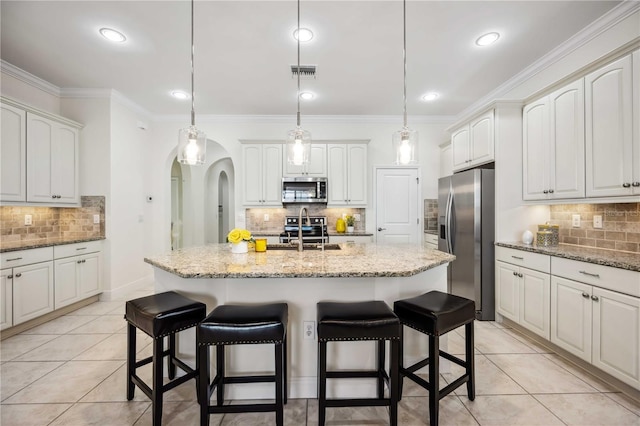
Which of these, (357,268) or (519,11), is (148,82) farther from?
(519,11)

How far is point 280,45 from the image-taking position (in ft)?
9.17

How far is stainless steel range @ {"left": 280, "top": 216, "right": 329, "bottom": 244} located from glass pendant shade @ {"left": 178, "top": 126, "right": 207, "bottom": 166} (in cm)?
223

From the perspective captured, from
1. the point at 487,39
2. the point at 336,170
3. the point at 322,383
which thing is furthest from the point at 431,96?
the point at 322,383

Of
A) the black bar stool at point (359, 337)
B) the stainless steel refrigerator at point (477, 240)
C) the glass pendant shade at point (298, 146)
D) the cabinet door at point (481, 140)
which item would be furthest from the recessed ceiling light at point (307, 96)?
the black bar stool at point (359, 337)

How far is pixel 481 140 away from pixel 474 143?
14cm

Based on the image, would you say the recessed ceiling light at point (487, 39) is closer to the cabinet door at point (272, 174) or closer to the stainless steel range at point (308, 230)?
the stainless steel range at point (308, 230)

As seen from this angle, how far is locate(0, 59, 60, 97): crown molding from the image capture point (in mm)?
3146

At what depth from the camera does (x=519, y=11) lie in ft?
7.59

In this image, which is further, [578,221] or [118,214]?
[118,214]

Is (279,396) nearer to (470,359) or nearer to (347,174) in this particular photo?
(470,359)

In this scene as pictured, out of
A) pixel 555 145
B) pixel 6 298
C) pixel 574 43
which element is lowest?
pixel 6 298

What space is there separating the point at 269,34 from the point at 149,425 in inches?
122

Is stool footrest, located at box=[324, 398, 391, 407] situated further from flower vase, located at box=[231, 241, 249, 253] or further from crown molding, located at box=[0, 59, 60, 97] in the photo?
crown molding, located at box=[0, 59, 60, 97]

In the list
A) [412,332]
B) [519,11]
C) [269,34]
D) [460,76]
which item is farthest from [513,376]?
[269,34]
